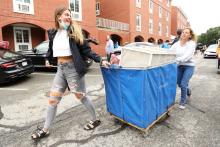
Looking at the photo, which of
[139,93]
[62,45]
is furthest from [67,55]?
[139,93]

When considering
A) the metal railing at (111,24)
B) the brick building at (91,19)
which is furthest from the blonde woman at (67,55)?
the metal railing at (111,24)

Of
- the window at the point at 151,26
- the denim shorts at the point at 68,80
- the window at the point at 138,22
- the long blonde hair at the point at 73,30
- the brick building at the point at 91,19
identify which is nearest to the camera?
the long blonde hair at the point at 73,30

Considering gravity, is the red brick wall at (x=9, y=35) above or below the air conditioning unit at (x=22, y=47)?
above

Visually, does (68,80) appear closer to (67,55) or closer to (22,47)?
(67,55)

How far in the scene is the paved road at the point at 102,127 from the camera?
2955 millimetres

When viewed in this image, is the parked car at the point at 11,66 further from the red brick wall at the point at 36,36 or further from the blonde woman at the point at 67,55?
the red brick wall at the point at 36,36

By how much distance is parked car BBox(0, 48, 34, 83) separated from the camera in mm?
6676

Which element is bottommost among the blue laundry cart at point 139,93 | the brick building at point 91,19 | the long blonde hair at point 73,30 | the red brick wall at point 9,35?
the blue laundry cart at point 139,93

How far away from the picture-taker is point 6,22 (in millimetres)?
11930

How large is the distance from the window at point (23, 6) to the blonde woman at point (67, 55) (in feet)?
37.2

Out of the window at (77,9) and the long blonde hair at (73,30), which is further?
the window at (77,9)

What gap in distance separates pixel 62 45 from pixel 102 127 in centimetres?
158

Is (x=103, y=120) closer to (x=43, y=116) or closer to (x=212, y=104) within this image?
(x=43, y=116)

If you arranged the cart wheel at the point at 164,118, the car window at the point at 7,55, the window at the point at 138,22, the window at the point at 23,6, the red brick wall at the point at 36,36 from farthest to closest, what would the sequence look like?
1. the window at the point at 138,22
2. the red brick wall at the point at 36,36
3. the window at the point at 23,6
4. the car window at the point at 7,55
5. the cart wheel at the point at 164,118
